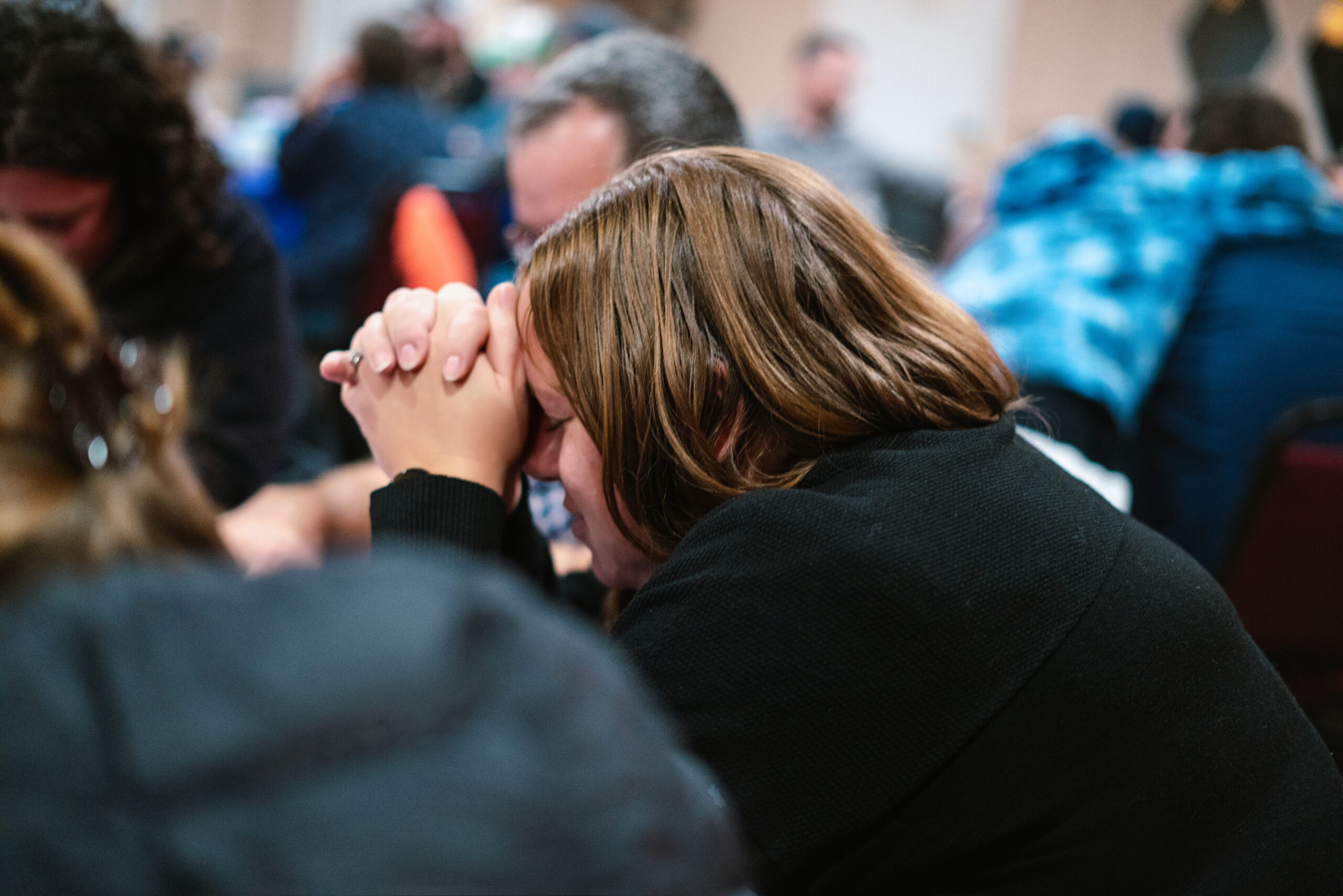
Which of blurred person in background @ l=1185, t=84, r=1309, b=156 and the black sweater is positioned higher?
blurred person in background @ l=1185, t=84, r=1309, b=156

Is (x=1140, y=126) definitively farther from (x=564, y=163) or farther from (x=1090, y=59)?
(x=564, y=163)

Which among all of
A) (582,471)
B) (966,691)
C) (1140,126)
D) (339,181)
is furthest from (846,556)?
(1140,126)

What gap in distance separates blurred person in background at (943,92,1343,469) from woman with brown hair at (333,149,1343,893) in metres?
0.93

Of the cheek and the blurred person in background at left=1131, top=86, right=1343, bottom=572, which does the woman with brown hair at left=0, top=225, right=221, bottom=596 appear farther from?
the blurred person in background at left=1131, top=86, right=1343, bottom=572

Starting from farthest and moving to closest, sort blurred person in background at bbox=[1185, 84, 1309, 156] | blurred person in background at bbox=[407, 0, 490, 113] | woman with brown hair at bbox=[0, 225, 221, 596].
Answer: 1. blurred person in background at bbox=[407, 0, 490, 113]
2. blurred person in background at bbox=[1185, 84, 1309, 156]
3. woman with brown hair at bbox=[0, 225, 221, 596]

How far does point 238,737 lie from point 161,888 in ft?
0.16

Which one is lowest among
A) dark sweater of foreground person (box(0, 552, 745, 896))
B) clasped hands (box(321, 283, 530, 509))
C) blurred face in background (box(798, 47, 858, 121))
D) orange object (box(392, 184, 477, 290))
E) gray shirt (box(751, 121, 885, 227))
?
gray shirt (box(751, 121, 885, 227))

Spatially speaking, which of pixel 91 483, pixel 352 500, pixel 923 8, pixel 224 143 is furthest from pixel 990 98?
pixel 91 483

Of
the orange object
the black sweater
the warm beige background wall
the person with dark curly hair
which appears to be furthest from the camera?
the warm beige background wall

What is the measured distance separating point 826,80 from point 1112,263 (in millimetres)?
2797

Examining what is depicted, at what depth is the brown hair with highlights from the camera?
2.68ft

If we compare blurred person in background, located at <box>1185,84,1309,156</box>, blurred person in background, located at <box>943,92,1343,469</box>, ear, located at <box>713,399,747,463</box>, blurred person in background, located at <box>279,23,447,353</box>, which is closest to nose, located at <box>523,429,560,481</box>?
ear, located at <box>713,399,747,463</box>

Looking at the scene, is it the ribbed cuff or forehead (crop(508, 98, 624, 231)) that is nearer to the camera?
the ribbed cuff

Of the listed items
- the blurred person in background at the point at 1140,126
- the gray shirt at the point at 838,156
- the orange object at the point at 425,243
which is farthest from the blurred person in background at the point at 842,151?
the orange object at the point at 425,243
